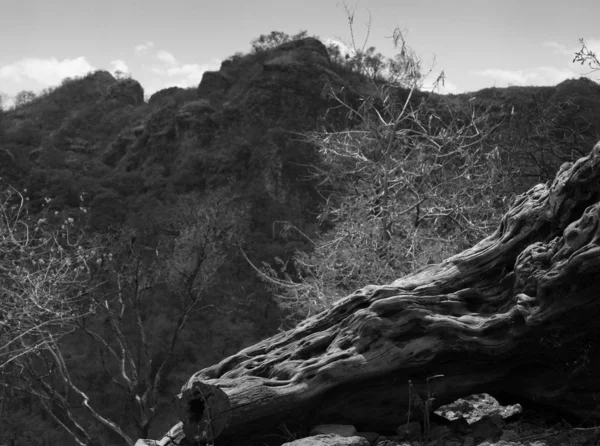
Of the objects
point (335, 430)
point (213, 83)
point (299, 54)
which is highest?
point (299, 54)

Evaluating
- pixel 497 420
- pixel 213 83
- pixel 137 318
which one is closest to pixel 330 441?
pixel 497 420

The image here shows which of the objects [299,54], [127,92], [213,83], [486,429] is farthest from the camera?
[127,92]

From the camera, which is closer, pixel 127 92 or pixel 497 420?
pixel 497 420

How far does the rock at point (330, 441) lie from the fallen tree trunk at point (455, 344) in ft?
0.80

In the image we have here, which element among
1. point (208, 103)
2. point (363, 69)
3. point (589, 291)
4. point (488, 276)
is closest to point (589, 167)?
point (589, 291)

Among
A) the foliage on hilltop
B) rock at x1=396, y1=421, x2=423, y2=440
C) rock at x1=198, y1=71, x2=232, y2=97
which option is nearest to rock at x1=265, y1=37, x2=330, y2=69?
the foliage on hilltop

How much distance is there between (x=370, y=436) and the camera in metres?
4.02

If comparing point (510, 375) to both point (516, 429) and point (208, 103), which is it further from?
point (208, 103)

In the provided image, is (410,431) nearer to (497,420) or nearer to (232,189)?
(497,420)

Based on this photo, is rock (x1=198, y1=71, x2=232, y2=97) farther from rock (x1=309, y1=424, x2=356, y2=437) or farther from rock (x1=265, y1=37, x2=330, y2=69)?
rock (x1=309, y1=424, x2=356, y2=437)

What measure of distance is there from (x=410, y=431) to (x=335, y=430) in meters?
0.47

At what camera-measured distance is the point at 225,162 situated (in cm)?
3434

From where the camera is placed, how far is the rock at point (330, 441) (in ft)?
11.9

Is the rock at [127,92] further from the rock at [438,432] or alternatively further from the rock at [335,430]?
the rock at [438,432]
